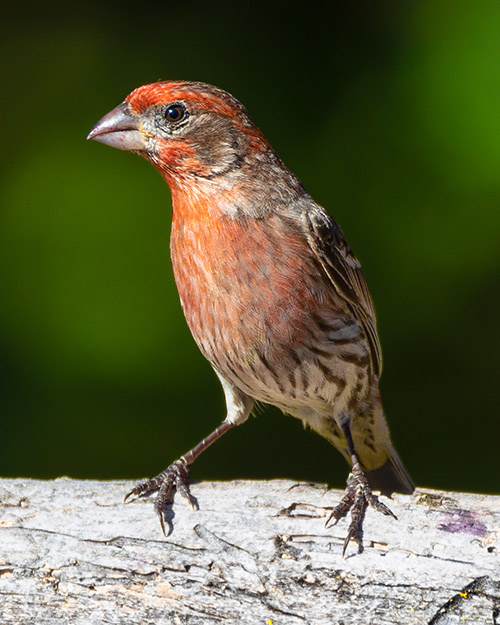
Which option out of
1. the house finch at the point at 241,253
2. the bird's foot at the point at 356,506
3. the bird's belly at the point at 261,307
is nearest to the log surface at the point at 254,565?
the bird's foot at the point at 356,506

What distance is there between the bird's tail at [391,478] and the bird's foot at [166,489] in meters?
1.10

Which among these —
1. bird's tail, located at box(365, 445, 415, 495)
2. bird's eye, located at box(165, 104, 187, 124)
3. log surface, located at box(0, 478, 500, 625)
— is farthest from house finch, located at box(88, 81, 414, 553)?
bird's tail, located at box(365, 445, 415, 495)

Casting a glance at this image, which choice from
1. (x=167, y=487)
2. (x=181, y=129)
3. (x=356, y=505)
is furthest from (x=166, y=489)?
(x=181, y=129)

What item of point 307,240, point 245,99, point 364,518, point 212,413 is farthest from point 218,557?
point 245,99

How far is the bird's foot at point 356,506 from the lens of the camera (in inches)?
124

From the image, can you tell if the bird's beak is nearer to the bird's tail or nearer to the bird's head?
the bird's head

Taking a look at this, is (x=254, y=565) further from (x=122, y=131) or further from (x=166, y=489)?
(x=122, y=131)

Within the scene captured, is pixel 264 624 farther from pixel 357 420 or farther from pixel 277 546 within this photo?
pixel 357 420

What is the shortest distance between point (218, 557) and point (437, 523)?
0.80 m

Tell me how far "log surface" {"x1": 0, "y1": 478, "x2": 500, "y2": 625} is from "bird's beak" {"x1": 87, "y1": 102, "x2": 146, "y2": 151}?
1450mm

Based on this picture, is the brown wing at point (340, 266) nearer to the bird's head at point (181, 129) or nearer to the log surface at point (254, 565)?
the bird's head at point (181, 129)

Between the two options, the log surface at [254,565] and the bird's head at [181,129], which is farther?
the bird's head at [181,129]

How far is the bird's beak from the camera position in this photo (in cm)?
351

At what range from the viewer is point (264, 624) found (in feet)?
9.77
